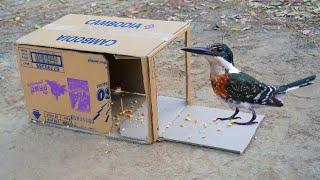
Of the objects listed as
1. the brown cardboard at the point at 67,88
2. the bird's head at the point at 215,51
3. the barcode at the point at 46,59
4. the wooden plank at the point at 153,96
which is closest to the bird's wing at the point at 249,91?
the bird's head at the point at 215,51

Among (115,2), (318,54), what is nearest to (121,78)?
(318,54)

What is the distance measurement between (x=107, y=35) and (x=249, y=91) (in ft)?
3.28

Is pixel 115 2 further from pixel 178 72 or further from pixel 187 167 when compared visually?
pixel 187 167

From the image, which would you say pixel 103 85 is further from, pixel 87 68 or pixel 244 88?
pixel 244 88

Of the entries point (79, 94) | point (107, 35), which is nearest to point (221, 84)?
point (107, 35)

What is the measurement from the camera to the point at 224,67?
2996 millimetres

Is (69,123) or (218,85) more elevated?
(218,85)

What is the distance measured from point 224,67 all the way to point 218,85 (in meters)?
0.12

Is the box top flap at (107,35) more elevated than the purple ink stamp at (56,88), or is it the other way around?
the box top flap at (107,35)

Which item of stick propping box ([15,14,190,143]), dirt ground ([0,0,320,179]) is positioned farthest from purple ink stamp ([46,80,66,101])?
dirt ground ([0,0,320,179])

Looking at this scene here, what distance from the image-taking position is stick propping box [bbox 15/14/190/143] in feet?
10.3

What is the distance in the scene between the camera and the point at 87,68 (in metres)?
3.21

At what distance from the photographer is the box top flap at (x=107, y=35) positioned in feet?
10.3

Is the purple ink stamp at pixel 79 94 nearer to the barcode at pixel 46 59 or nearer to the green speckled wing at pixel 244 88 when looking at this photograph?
the barcode at pixel 46 59
